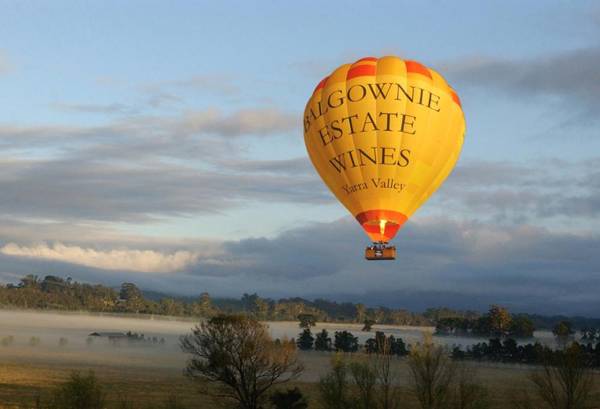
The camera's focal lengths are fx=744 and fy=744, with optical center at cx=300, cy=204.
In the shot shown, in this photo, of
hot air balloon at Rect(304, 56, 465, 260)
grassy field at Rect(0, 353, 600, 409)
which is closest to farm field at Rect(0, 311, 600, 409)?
grassy field at Rect(0, 353, 600, 409)

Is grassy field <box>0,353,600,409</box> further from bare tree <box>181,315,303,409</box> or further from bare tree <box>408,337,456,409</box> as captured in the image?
bare tree <box>408,337,456,409</box>

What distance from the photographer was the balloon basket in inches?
1687

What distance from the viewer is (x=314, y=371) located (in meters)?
122

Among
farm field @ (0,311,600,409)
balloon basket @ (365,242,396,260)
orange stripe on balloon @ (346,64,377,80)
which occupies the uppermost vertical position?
orange stripe on balloon @ (346,64,377,80)

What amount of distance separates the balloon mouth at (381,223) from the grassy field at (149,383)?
31.1m

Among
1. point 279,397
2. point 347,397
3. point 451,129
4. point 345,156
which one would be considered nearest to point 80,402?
point 279,397

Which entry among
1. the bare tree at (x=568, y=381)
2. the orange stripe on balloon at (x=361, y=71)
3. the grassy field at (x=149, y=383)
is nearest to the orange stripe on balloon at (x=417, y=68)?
the orange stripe on balloon at (x=361, y=71)

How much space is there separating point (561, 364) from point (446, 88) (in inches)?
1252

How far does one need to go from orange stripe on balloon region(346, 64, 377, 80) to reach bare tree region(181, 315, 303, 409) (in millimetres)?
29800

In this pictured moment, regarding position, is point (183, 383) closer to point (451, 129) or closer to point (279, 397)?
point (279, 397)

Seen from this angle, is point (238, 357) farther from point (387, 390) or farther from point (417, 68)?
point (417, 68)

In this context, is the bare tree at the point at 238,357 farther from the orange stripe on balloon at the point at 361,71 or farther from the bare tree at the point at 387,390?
the orange stripe on balloon at the point at 361,71

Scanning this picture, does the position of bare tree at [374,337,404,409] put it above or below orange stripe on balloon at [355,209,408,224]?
below

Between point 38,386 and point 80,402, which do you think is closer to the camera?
point 80,402
